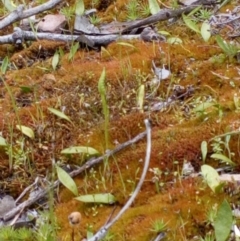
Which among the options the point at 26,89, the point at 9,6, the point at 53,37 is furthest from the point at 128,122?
the point at 9,6

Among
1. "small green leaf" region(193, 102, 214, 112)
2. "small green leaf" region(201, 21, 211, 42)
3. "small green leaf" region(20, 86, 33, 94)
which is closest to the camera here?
"small green leaf" region(193, 102, 214, 112)

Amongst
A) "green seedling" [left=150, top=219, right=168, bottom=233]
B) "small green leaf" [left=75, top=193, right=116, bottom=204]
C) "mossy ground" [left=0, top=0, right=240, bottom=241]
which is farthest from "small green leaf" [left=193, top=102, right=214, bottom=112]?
"green seedling" [left=150, top=219, right=168, bottom=233]

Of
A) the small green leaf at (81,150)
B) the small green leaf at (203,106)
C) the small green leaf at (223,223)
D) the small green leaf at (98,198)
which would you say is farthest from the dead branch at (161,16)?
the small green leaf at (223,223)

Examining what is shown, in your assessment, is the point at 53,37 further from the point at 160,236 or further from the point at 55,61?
the point at 160,236

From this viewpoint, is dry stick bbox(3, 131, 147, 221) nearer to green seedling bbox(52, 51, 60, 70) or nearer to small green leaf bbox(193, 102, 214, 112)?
small green leaf bbox(193, 102, 214, 112)

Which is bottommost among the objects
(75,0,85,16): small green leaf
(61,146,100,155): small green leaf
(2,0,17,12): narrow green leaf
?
(61,146,100,155): small green leaf

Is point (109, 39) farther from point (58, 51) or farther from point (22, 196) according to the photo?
point (22, 196)
